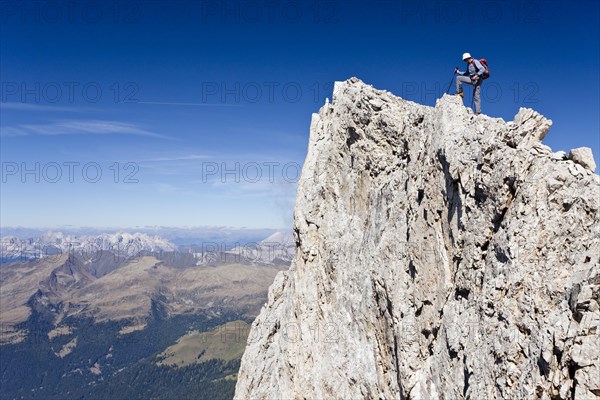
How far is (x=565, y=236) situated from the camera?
15438 millimetres

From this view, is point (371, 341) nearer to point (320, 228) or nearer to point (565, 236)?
point (320, 228)

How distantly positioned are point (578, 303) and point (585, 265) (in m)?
1.38

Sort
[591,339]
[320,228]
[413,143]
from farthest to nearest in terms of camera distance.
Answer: [320,228]
[413,143]
[591,339]

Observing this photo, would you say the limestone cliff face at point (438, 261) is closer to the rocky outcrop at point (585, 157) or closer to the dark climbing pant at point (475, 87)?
the rocky outcrop at point (585, 157)

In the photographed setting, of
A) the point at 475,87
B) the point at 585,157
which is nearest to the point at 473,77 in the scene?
the point at 475,87

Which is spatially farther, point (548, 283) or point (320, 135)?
point (320, 135)

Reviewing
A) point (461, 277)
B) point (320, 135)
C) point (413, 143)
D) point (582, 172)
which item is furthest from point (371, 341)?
point (320, 135)

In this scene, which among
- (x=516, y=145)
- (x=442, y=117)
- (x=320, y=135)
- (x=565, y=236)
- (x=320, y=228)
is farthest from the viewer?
(x=320, y=135)

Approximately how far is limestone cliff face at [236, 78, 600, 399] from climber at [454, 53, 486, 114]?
268 cm

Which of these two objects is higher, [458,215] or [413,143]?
[413,143]

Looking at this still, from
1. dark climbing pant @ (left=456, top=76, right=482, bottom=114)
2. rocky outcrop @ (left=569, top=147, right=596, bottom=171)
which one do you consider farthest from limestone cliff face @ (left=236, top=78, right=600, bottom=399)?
dark climbing pant @ (left=456, top=76, right=482, bottom=114)

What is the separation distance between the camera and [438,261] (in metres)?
23.1

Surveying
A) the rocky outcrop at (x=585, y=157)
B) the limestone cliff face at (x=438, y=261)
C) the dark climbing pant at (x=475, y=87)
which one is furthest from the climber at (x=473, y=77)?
the rocky outcrop at (x=585, y=157)

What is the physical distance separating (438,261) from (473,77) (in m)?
13.1
